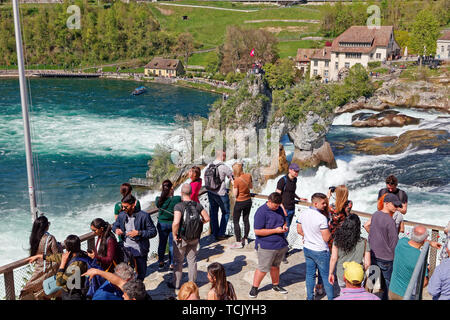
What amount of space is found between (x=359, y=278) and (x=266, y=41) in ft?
Answer: 335

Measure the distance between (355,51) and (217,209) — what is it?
76.4m

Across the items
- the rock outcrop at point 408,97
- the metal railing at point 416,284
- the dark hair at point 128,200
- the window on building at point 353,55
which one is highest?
the window on building at point 353,55

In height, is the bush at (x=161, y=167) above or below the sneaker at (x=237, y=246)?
below

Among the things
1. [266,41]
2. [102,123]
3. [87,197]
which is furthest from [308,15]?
[87,197]

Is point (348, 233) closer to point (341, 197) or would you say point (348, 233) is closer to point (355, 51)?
point (341, 197)

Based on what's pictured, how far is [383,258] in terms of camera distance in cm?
720

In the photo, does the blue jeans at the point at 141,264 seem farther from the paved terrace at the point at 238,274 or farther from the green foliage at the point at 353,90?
the green foliage at the point at 353,90

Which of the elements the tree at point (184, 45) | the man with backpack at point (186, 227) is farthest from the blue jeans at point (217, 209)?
the tree at point (184, 45)

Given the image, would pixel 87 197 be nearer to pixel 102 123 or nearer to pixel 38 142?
pixel 38 142

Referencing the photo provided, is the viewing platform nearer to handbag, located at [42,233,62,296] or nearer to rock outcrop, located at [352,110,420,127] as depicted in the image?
rock outcrop, located at [352,110,420,127]

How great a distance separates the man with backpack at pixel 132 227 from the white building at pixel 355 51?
7488 centimetres

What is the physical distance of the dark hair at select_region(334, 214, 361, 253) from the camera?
23.4ft

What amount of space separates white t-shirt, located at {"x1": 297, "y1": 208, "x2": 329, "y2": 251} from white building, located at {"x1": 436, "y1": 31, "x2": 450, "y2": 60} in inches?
3215

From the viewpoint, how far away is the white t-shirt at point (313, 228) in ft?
24.2
